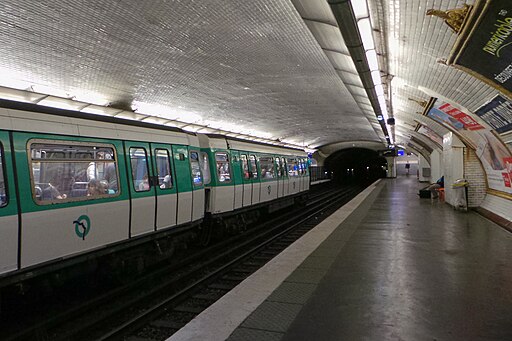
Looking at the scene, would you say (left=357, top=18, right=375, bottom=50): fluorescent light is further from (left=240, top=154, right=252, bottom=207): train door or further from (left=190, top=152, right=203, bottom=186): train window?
(left=240, top=154, right=252, bottom=207): train door

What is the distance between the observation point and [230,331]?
3766mm

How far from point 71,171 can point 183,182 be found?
283 centimetres

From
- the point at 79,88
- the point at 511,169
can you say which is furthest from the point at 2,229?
the point at 511,169

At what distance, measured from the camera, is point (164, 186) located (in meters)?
7.14

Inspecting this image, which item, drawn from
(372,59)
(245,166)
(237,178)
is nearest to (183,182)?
(237,178)

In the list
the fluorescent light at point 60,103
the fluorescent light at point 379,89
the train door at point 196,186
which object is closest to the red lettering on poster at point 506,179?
the fluorescent light at point 379,89

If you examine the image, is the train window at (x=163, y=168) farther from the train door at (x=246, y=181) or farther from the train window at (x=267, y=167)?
the train window at (x=267, y=167)

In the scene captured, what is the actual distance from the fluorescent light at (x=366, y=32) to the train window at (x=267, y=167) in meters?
6.13

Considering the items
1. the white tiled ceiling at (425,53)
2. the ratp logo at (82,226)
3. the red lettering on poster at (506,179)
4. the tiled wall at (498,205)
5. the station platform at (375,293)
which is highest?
the white tiled ceiling at (425,53)

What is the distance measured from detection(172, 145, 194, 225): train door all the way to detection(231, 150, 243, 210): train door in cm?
268

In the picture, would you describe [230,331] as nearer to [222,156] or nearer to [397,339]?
[397,339]

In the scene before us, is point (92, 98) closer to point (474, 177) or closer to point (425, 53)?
point (425, 53)

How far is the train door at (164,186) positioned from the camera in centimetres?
690

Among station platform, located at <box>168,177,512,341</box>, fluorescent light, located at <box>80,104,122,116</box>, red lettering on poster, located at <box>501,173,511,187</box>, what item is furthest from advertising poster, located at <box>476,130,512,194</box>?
fluorescent light, located at <box>80,104,122,116</box>
